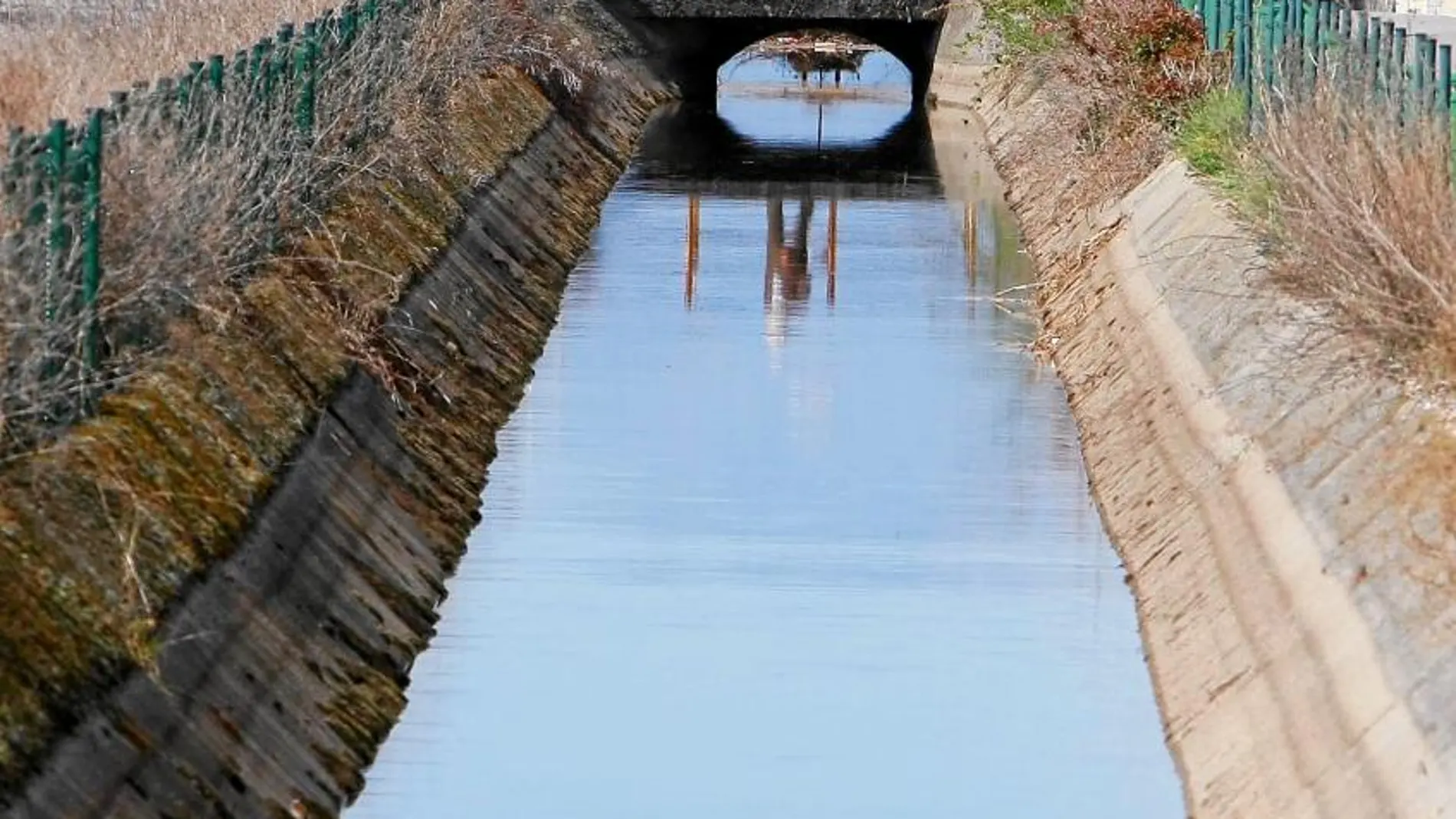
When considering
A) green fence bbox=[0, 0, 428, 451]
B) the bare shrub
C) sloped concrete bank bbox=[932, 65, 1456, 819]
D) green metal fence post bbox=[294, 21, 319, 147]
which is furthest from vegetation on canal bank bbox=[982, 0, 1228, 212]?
green fence bbox=[0, 0, 428, 451]

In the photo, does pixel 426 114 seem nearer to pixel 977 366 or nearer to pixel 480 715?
pixel 977 366

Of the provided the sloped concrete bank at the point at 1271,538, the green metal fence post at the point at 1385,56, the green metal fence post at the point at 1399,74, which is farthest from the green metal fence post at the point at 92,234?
the green metal fence post at the point at 1385,56

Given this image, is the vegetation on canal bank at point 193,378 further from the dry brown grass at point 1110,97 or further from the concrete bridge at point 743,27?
the concrete bridge at point 743,27

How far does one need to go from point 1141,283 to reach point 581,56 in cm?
1996

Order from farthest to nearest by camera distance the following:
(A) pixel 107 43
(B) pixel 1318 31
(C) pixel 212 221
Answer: (B) pixel 1318 31 < (A) pixel 107 43 < (C) pixel 212 221

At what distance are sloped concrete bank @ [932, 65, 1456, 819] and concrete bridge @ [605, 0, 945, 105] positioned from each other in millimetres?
29150

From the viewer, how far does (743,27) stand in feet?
187

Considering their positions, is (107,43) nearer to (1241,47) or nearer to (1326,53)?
(1326,53)

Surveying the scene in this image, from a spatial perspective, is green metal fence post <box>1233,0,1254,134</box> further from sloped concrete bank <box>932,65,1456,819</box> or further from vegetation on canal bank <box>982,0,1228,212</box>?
sloped concrete bank <box>932,65,1456,819</box>

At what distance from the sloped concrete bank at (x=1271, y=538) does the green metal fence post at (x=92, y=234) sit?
4.90m

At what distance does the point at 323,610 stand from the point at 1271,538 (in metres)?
4.42

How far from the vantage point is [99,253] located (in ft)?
48.0

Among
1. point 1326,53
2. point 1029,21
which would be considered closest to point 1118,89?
point 1029,21

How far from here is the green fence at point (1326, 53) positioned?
58.9ft
